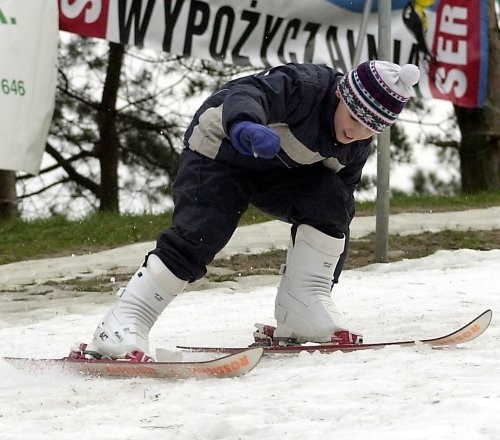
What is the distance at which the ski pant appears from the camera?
12.0ft

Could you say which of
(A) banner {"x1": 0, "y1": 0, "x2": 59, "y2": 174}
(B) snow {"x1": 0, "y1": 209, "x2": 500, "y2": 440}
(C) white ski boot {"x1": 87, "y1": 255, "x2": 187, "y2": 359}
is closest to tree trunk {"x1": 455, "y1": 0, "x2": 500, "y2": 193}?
(A) banner {"x1": 0, "y1": 0, "x2": 59, "y2": 174}

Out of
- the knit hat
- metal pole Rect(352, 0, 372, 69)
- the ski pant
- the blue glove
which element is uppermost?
metal pole Rect(352, 0, 372, 69)

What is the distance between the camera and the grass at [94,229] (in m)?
8.07

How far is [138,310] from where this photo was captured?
3.69 metres

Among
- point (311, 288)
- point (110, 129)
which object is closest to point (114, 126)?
point (110, 129)

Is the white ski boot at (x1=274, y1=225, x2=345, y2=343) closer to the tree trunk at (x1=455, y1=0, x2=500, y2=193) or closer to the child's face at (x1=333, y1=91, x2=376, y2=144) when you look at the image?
the child's face at (x1=333, y1=91, x2=376, y2=144)

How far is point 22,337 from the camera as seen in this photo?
473 cm

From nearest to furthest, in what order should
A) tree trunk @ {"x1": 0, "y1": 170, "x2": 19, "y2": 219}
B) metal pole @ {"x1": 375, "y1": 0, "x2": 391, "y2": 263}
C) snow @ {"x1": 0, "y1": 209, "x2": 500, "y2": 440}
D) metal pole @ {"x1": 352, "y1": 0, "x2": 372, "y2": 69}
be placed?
snow @ {"x1": 0, "y1": 209, "x2": 500, "y2": 440}
metal pole @ {"x1": 375, "y1": 0, "x2": 391, "y2": 263}
metal pole @ {"x1": 352, "y1": 0, "x2": 372, "y2": 69}
tree trunk @ {"x1": 0, "y1": 170, "x2": 19, "y2": 219}

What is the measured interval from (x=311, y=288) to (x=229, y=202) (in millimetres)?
497

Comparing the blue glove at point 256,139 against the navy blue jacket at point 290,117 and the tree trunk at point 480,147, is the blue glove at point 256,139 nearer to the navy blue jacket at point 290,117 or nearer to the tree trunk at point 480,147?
the navy blue jacket at point 290,117

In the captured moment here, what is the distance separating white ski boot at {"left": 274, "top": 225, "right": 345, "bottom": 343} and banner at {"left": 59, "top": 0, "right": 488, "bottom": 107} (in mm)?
4261

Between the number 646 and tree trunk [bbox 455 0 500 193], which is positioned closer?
the number 646

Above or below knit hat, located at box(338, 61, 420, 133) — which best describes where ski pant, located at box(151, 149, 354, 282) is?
below

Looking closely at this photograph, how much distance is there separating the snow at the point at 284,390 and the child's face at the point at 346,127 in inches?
28.5
